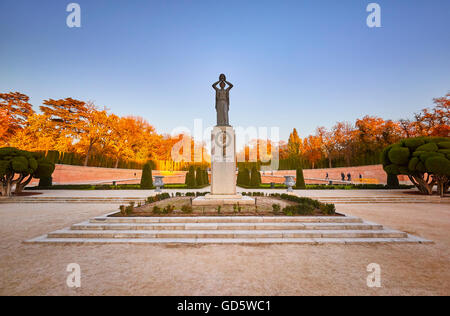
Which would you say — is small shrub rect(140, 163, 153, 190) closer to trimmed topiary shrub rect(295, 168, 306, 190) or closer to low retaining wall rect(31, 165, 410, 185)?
low retaining wall rect(31, 165, 410, 185)

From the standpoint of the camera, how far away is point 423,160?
43.5 feet

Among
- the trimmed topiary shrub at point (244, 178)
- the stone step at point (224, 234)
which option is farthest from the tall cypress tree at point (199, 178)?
the stone step at point (224, 234)

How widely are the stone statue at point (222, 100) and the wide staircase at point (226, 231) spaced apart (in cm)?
514

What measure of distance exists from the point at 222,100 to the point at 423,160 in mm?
13342

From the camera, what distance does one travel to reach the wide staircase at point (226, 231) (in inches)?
213

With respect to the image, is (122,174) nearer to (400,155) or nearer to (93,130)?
(93,130)

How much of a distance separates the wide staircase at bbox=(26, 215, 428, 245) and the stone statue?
16.9 ft

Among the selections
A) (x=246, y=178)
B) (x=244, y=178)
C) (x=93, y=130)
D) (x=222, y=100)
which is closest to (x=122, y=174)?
(x=93, y=130)

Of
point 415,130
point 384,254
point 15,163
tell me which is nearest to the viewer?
point 384,254
